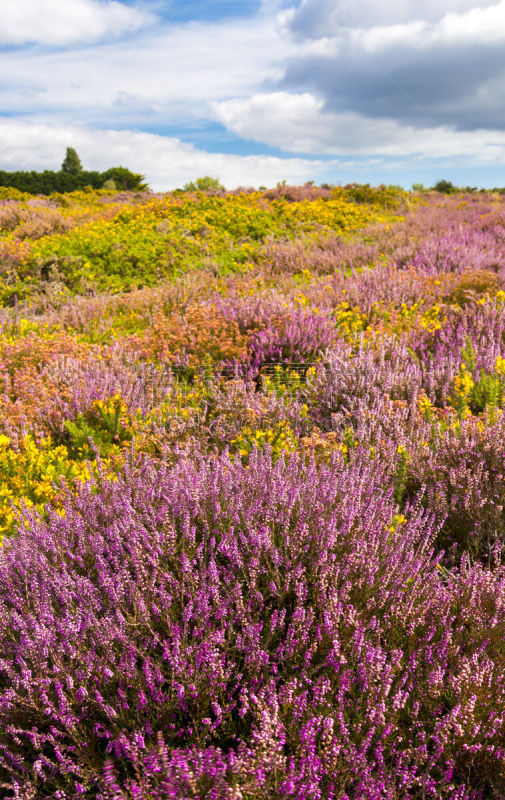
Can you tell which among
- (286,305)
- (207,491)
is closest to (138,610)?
(207,491)

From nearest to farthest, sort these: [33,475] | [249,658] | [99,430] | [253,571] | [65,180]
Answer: [249,658] → [253,571] → [33,475] → [99,430] → [65,180]

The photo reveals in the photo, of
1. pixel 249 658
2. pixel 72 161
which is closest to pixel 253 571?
pixel 249 658

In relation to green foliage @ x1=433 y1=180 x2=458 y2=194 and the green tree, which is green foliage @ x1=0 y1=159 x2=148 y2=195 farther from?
green foliage @ x1=433 y1=180 x2=458 y2=194

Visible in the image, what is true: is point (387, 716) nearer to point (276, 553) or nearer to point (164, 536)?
point (276, 553)

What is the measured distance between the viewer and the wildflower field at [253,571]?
1.39m

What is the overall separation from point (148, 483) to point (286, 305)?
10.9ft

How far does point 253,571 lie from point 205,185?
1959 cm

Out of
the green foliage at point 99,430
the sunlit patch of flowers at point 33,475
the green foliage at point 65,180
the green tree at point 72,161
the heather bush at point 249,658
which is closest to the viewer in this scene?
the heather bush at point 249,658

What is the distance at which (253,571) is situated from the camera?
69.3 inches

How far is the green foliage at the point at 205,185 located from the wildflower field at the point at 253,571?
15.7m

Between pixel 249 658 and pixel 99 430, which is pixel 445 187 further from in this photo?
pixel 249 658

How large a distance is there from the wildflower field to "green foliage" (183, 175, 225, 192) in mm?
15657

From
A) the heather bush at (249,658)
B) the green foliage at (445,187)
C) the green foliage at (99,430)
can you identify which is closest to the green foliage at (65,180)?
the green foliage at (445,187)

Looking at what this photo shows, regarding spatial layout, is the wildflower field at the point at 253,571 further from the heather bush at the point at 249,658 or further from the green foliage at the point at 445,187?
the green foliage at the point at 445,187
